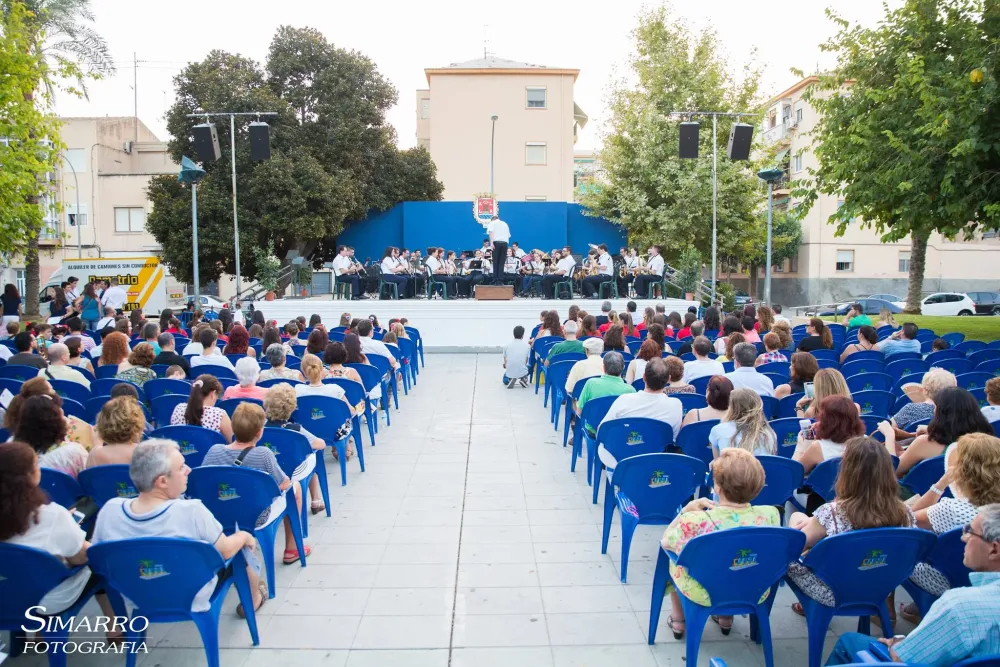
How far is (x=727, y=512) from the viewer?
299cm

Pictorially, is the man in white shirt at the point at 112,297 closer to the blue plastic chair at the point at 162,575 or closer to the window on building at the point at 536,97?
the blue plastic chair at the point at 162,575

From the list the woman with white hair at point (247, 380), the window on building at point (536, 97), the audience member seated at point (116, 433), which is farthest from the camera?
the window on building at point (536, 97)

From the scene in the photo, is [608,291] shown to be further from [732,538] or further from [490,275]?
[732,538]

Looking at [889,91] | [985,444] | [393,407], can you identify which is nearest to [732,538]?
[985,444]

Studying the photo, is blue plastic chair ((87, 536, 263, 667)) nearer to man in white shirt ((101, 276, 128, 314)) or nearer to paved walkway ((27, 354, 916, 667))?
paved walkway ((27, 354, 916, 667))

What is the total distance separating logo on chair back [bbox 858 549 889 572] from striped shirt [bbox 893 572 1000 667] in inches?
24.5

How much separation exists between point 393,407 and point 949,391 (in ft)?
21.7

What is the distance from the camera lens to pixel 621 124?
79.9 feet

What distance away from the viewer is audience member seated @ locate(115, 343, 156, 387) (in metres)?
6.18

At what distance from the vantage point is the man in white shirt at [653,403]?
4.86 meters

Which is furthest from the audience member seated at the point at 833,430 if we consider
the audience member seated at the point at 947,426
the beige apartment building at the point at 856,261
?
the beige apartment building at the point at 856,261

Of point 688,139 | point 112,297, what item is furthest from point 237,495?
point 688,139

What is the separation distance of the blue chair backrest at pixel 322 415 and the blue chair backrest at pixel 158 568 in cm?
263

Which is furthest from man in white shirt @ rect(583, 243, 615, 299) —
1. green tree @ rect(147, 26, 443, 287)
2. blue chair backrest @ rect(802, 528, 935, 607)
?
blue chair backrest @ rect(802, 528, 935, 607)
